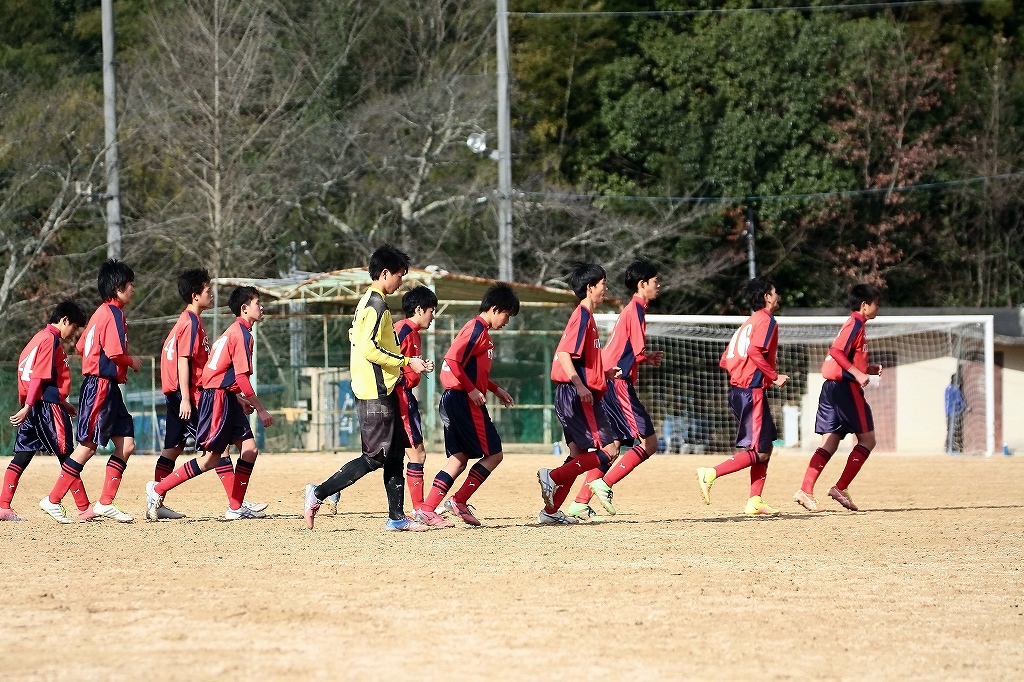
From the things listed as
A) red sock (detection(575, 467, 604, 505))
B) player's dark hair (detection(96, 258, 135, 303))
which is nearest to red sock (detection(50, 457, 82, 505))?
player's dark hair (detection(96, 258, 135, 303))

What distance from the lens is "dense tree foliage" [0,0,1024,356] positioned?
29781mm

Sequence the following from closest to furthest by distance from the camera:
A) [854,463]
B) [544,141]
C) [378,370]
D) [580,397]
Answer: [378,370]
[580,397]
[854,463]
[544,141]

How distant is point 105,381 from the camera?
10.0 m

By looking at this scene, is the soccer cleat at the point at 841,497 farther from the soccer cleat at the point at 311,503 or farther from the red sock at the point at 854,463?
the soccer cleat at the point at 311,503

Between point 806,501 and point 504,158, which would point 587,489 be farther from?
point 504,158

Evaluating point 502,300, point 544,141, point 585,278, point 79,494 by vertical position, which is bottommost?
point 79,494

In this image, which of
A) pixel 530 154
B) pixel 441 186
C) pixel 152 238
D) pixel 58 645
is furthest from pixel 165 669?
pixel 530 154

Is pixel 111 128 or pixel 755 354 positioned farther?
pixel 111 128

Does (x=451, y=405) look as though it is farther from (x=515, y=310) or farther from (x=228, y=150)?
(x=228, y=150)

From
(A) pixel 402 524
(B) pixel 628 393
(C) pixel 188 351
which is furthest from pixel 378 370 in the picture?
(B) pixel 628 393

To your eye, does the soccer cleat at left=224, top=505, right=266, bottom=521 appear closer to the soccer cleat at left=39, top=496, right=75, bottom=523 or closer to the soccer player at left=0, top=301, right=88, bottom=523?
the soccer player at left=0, top=301, right=88, bottom=523

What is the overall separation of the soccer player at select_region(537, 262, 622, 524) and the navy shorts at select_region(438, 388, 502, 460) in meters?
0.49

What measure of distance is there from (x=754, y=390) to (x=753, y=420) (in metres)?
0.23

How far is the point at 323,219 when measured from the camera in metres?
33.3
